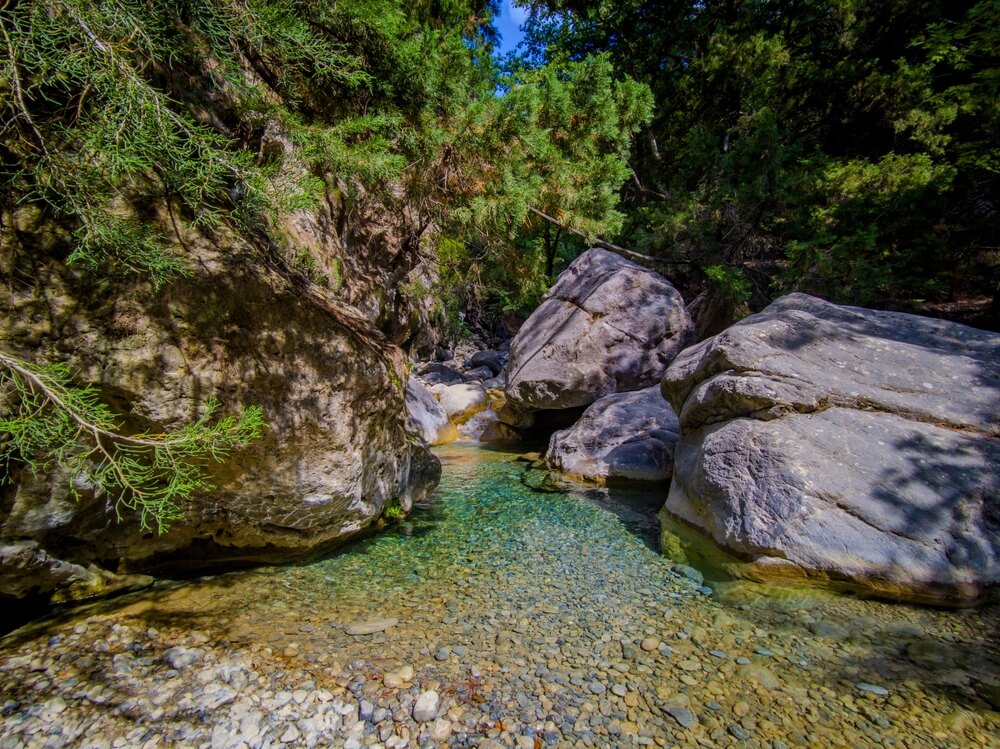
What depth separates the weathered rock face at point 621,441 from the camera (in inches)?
251

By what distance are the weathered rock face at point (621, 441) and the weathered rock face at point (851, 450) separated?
130 centimetres

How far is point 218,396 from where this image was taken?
3223 mm

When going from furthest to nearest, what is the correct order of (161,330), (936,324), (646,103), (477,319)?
1. (477,319)
2. (646,103)
3. (936,324)
4. (161,330)

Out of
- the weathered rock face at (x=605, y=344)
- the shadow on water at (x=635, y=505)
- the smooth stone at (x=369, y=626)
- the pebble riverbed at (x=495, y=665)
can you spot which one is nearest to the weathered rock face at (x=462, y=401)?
the weathered rock face at (x=605, y=344)

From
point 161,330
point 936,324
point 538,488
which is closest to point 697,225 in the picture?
point 936,324

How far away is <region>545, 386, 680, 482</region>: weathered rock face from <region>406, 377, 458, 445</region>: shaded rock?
2905mm

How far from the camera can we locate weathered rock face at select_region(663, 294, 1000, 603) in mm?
3352

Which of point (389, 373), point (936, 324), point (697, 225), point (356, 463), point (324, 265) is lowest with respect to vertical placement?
point (356, 463)

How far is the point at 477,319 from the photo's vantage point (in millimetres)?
22453

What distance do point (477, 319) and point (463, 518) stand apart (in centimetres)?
1780

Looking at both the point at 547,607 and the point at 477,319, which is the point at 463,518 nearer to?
the point at 547,607

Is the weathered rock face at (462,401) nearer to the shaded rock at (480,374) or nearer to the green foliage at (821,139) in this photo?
the shaded rock at (480,374)

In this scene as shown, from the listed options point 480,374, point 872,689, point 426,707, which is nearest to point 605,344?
point 872,689

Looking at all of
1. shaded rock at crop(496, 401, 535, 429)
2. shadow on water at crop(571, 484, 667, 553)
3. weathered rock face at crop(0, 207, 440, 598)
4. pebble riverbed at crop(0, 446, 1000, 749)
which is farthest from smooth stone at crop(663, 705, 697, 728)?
shaded rock at crop(496, 401, 535, 429)
